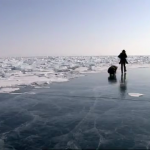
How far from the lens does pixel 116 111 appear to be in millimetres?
6445

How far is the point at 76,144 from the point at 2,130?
6.69 ft

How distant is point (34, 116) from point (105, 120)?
2129 mm

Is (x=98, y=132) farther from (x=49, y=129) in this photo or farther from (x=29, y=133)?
(x=29, y=133)

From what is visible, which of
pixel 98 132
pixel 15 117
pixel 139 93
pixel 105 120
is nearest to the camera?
pixel 98 132

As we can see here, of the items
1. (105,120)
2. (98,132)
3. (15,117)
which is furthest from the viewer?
(15,117)

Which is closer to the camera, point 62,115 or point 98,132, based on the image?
point 98,132

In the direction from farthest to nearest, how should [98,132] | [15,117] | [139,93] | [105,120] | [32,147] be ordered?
[139,93]
[15,117]
[105,120]
[98,132]
[32,147]

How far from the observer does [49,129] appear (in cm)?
512

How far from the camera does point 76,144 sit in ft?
13.9

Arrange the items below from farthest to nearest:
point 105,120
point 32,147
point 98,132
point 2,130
A: point 105,120, point 2,130, point 98,132, point 32,147

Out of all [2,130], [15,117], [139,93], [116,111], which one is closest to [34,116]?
[15,117]

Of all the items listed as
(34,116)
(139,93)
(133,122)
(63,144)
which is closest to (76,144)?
(63,144)

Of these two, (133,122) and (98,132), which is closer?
(98,132)

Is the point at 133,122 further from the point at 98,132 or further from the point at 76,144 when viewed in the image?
the point at 76,144
